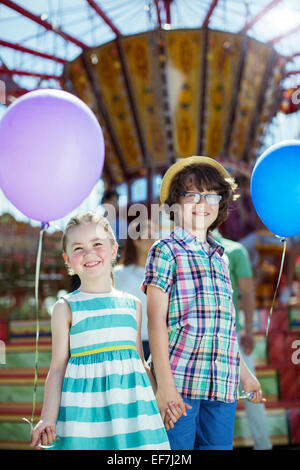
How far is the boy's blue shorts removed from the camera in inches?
58.7

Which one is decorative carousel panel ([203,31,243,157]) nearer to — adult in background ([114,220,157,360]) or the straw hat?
adult in background ([114,220,157,360])

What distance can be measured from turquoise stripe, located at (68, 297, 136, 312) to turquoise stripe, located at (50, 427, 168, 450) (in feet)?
1.23

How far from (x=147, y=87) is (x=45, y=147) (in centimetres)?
564

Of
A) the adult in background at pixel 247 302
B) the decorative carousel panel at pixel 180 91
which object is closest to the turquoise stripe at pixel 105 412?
the adult in background at pixel 247 302

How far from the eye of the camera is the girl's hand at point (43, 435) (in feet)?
4.39

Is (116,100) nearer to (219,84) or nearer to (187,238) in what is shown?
(219,84)

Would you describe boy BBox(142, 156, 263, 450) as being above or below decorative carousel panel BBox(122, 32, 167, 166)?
below

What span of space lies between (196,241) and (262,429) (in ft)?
4.92

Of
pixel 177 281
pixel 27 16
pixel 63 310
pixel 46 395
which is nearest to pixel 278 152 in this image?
pixel 177 281

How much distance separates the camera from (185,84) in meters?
6.77

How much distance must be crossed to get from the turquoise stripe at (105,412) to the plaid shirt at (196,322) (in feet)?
0.52

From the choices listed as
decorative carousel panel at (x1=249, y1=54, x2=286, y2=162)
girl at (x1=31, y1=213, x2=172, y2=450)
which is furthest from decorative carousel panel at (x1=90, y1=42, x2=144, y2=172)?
girl at (x1=31, y1=213, x2=172, y2=450)

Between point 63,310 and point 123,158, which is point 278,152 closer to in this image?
point 63,310

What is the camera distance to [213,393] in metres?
1.50
